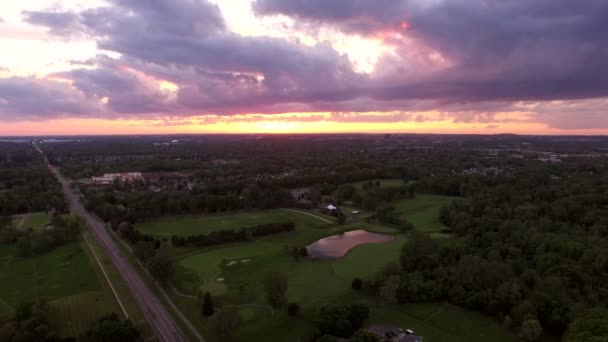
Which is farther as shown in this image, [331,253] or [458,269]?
[331,253]

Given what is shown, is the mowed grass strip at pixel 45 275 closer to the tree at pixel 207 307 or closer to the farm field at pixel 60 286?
the farm field at pixel 60 286

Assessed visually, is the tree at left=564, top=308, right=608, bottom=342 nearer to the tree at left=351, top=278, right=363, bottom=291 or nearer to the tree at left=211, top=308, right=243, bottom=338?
the tree at left=351, top=278, right=363, bottom=291

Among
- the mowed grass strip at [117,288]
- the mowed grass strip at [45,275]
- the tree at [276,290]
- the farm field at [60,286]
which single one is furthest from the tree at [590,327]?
the mowed grass strip at [45,275]

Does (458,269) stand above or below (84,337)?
above

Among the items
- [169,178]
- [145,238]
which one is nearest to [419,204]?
[145,238]

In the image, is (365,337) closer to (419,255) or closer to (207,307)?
(207,307)

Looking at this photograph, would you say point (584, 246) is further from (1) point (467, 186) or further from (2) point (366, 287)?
(1) point (467, 186)
